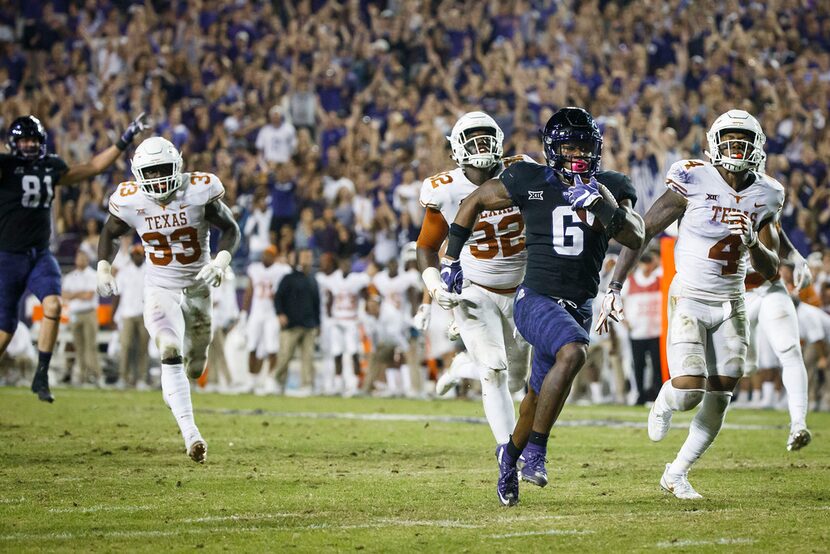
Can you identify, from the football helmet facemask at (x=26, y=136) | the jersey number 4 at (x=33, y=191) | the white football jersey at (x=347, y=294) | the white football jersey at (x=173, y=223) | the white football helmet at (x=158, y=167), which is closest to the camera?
the white football helmet at (x=158, y=167)

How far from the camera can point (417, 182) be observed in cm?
1716

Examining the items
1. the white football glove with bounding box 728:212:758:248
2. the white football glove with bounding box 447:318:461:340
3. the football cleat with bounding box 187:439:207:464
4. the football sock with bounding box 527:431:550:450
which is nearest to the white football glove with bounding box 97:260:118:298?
the football cleat with bounding box 187:439:207:464

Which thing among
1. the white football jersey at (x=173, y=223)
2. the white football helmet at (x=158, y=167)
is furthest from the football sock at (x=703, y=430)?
the white football helmet at (x=158, y=167)

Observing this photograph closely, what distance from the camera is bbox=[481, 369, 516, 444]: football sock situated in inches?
270

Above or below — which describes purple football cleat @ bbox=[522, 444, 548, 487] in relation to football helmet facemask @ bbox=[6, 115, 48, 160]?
below

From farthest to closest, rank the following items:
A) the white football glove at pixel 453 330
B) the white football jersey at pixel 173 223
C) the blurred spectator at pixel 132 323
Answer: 1. the blurred spectator at pixel 132 323
2. the white football jersey at pixel 173 223
3. the white football glove at pixel 453 330

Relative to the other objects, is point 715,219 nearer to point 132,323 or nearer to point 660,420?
point 660,420

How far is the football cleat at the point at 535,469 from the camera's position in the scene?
5918mm

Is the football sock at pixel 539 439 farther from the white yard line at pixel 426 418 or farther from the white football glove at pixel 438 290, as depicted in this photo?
the white yard line at pixel 426 418

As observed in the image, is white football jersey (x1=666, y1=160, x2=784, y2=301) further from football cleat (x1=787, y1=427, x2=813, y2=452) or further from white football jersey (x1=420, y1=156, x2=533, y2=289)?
football cleat (x1=787, y1=427, x2=813, y2=452)

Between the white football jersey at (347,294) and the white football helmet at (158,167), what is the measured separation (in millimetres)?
8735

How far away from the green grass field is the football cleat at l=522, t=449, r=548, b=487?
17 cm

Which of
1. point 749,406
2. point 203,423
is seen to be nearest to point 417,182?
point 749,406

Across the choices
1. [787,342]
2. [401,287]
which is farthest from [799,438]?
[401,287]
